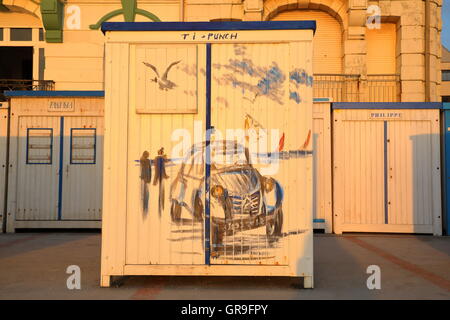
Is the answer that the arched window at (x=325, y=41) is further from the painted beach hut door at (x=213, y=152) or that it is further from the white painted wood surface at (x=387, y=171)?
the painted beach hut door at (x=213, y=152)

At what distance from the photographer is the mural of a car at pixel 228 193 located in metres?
5.29

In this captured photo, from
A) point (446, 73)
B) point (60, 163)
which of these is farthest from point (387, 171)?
point (446, 73)

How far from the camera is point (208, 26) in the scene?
539 centimetres

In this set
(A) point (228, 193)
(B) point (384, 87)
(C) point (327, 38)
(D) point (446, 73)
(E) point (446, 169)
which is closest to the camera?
(A) point (228, 193)

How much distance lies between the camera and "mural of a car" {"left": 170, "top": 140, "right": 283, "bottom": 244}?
5289 mm

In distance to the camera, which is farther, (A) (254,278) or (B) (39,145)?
(B) (39,145)

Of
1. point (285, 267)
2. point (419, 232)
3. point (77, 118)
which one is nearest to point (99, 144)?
point (77, 118)

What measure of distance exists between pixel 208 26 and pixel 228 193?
6.84 feet

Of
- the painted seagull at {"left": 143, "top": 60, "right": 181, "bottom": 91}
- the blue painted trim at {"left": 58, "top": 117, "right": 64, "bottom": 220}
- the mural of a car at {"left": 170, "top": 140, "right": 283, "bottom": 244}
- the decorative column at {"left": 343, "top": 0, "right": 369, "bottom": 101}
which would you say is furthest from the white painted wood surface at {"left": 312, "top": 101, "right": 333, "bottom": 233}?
the blue painted trim at {"left": 58, "top": 117, "right": 64, "bottom": 220}

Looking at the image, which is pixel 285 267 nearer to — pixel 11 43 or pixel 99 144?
pixel 99 144

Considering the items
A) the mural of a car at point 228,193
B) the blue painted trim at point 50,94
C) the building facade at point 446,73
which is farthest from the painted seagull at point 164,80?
the building facade at point 446,73

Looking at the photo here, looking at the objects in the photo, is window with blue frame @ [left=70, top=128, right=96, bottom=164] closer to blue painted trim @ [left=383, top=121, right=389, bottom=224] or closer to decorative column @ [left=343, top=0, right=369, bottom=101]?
blue painted trim @ [left=383, top=121, right=389, bottom=224]

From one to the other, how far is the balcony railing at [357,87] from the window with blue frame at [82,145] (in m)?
7.57

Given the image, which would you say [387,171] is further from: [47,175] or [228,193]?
[47,175]
